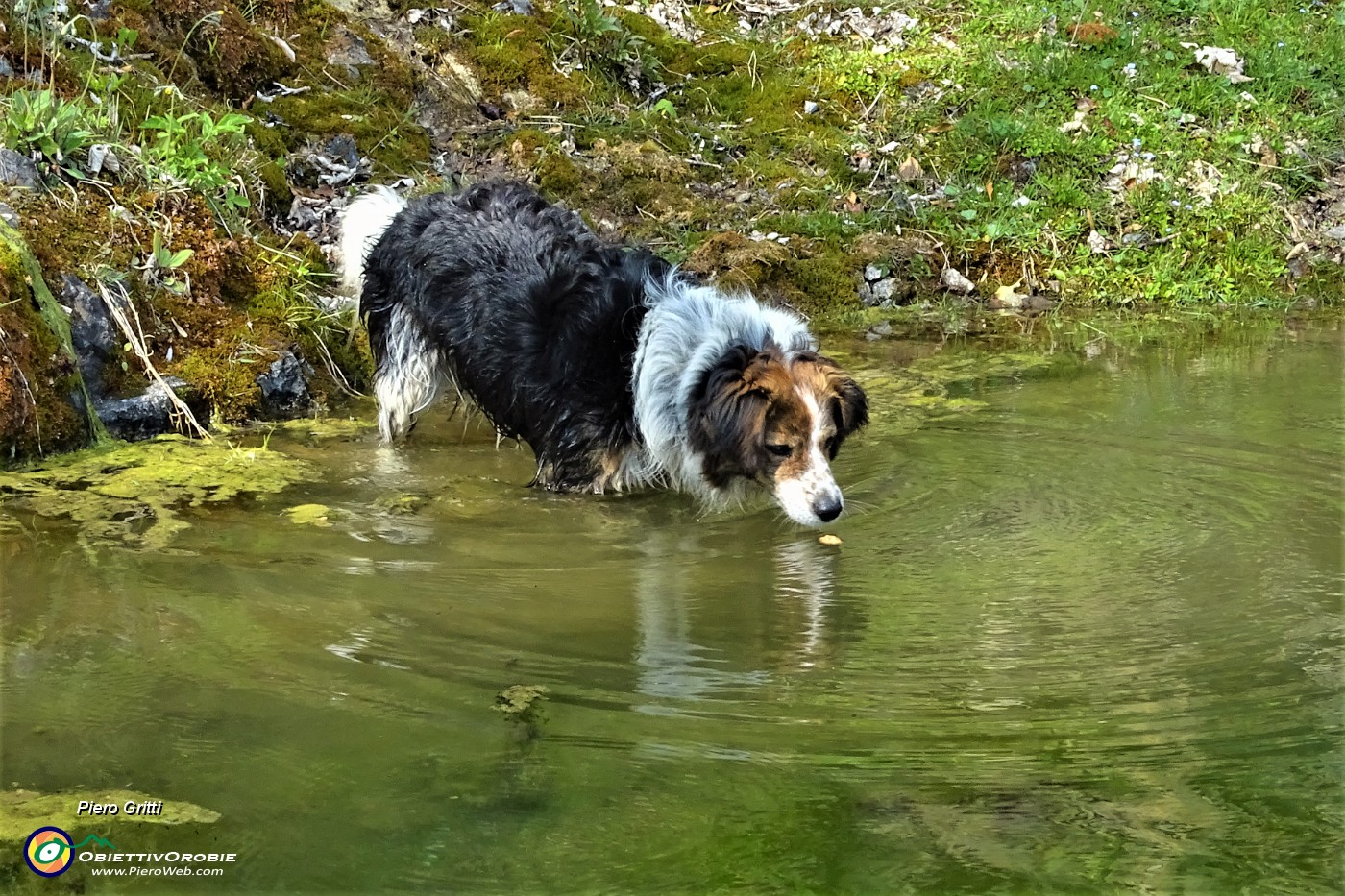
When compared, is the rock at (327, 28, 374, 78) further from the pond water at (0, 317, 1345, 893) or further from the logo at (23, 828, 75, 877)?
the logo at (23, 828, 75, 877)

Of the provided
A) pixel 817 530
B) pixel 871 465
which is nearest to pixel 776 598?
pixel 817 530

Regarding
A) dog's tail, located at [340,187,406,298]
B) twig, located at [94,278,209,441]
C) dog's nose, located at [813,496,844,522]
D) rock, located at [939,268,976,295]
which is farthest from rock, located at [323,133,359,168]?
dog's nose, located at [813,496,844,522]

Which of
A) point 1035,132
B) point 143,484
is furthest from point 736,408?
point 1035,132

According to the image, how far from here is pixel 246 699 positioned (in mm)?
3000

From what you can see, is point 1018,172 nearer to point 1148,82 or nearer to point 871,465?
point 1148,82

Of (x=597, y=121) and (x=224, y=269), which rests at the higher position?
(x=597, y=121)

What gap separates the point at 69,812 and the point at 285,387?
372cm

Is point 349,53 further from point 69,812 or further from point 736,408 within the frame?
point 69,812

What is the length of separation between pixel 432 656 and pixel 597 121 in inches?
250

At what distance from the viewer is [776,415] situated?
15.1 ft

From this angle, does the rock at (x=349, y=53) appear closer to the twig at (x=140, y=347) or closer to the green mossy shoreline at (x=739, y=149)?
the green mossy shoreline at (x=739, y=149)

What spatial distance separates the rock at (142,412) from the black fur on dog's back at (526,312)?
37.3 inches

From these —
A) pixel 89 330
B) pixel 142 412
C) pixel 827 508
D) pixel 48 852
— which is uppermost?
pixel 89 330

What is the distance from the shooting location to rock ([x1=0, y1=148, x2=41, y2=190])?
5848 mm
